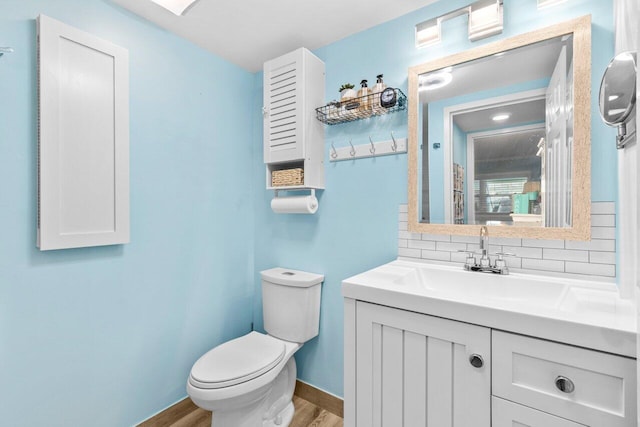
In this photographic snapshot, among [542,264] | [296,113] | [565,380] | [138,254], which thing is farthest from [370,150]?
[138,254]

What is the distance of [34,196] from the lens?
1.22 metres

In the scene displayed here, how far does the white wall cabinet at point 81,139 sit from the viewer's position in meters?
1.21

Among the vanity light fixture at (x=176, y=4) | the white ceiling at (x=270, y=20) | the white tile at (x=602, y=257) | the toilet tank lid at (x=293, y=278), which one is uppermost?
the white ceiling at (x=270, y=20)

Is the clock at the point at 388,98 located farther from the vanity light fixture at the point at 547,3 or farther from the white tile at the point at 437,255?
the white tile at the point at 437,255

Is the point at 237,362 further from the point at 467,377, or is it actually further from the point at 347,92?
the point at 347,92

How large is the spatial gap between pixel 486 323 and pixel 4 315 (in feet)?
5.72

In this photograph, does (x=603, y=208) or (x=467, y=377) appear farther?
(x=603, y=208)

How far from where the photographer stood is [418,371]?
99 centimetres

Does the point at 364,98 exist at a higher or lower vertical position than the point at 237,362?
higher

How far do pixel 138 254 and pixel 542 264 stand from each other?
6.23ft

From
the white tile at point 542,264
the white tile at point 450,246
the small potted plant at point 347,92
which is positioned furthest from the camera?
the small potted plant at point 347,92

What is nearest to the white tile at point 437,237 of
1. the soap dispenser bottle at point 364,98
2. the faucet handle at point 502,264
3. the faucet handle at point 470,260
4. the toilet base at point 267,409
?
the faucet handle at point 470,260

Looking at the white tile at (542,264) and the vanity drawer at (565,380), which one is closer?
the vanity drawer at (565,380)

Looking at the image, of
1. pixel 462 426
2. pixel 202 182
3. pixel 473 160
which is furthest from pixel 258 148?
pixel 462 426
